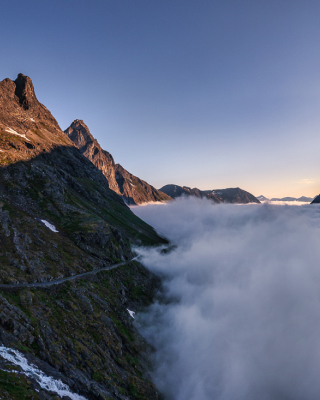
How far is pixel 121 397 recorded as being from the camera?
122 feet

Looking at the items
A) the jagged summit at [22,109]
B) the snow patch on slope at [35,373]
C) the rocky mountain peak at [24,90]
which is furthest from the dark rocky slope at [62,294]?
the rocky mountain peak at [24,90]

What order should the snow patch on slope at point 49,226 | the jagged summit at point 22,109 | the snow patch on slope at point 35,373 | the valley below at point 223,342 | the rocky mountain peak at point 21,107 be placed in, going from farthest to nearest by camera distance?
the rocky mountain peak at point 21,107
the jagged summit at point 22,109
the snow patch on slope at point 49,226
the valley below at point 223,342
the snow patch on slope at point 35,373

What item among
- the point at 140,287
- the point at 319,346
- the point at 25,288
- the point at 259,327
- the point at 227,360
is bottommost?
the point at 319,346

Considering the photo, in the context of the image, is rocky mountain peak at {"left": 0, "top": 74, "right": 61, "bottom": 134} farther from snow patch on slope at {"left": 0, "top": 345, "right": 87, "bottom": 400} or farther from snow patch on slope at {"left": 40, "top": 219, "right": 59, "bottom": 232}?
snow patch on slope at {"left": 0, "top": 345, "right": 87, "bottom": 400}

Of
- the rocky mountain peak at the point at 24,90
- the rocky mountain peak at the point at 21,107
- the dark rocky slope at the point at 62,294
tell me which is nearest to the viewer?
the dark rocky slope at the point at 62,294

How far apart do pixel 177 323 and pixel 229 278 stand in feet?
414

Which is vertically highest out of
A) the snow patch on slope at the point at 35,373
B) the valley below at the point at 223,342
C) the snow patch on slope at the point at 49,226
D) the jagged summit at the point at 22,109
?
the jagged summit at the point at 22,109

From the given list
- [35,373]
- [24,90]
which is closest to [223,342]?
[35,373]

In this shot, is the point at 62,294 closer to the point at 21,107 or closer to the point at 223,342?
the point at 223,342

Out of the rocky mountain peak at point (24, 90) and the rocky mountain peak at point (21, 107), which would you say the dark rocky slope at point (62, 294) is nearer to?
the rocky mountain peak at point (21, 107)

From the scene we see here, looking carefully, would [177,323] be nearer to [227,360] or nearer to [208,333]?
[208,333]

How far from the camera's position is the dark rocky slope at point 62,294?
3095 centimetres

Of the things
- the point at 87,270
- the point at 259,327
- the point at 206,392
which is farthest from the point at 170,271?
the point at 87,270

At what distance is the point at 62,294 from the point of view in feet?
157
